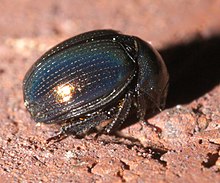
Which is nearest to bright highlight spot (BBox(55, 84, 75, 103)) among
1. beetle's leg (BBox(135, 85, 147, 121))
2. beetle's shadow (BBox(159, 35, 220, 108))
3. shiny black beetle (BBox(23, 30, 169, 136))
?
shiny black beetle (BBox(23, 30, 169, 136))

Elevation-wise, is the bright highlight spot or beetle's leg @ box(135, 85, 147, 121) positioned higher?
the bright highlight spot

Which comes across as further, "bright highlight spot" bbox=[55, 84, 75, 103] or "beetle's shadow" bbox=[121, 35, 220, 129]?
"beetle's shadow" bbox=[121, 35, 220, 129]

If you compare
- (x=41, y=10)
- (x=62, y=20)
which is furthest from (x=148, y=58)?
(x=41, y=10)

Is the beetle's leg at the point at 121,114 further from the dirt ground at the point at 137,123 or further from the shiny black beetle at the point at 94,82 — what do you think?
the dirt ground at the point at 137,123

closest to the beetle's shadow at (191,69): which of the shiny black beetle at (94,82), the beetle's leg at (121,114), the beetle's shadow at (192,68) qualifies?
the beetle's shadow at (192,68)

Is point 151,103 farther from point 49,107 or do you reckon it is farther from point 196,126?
point 49,107

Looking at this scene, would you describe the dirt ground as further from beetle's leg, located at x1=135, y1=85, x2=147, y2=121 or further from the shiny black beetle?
the shiny black beetle

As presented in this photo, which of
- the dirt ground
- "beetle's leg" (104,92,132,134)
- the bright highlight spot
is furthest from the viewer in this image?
"beetle's leg" (104,92,132,134)
